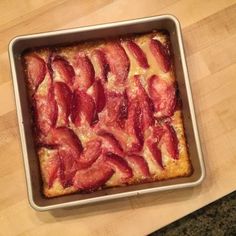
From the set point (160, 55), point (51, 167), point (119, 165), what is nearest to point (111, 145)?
point (119, 165)

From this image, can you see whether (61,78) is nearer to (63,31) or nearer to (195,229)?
(63,31)

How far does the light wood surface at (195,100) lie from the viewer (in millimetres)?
1028

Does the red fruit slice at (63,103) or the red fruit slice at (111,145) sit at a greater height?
the red fruit slice at (63,103)

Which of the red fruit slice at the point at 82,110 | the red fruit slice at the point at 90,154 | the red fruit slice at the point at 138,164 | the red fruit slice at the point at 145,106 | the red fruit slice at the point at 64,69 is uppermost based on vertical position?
the red fruit slice at the point at 64,69

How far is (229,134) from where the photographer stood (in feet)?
3.46

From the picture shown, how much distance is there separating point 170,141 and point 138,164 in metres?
0.10

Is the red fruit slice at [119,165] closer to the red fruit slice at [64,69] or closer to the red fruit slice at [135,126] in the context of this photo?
the red fruit slice at [135,126]

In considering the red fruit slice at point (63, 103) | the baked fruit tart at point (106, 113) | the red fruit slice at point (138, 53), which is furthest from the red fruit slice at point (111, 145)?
the red fruit slice at point (138, 53)

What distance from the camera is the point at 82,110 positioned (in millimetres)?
1027

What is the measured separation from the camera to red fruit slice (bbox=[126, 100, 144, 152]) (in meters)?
1.01

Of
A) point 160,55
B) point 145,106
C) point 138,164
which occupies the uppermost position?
point 160,55

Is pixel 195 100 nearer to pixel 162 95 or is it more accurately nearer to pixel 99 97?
pixel 162 95

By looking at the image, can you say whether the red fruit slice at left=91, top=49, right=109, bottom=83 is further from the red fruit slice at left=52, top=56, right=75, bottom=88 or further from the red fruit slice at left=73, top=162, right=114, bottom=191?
the red fruit slice at left=73, top=162, right=114, bottom=191

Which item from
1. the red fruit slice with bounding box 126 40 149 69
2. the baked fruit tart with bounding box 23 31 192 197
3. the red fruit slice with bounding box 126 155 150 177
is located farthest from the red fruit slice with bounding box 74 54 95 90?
the red fruit slice with bounding box 126 155 150 177
